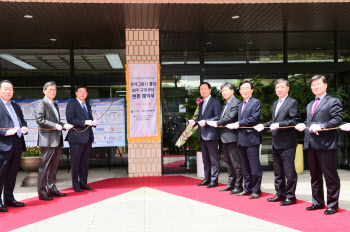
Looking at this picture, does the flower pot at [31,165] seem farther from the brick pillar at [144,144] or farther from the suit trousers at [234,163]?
the suit trousers at [234,163]

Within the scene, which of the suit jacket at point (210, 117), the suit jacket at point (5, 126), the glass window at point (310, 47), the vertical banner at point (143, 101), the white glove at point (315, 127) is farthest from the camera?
the glass window at point (310, 47)

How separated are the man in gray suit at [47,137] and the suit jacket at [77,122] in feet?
1.25

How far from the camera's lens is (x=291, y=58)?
7.43 metres

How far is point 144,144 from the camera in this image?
6.68 m

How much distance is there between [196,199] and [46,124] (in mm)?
2431

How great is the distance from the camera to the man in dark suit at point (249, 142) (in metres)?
4.49

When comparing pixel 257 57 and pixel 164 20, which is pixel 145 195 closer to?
pixel 164 20

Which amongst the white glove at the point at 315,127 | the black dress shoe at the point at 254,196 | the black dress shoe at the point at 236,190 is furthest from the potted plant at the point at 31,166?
the white glove at the point at 315,127

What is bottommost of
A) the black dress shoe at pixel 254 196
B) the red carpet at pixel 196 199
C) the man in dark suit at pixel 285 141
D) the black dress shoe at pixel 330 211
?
the red carpet at pixel 196 199

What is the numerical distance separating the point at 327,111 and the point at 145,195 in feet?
9.27

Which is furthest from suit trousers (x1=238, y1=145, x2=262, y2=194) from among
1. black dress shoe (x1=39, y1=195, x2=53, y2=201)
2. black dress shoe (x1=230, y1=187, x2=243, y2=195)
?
black dress shoe (x1=39, y1=195, x2=53, y2=201)

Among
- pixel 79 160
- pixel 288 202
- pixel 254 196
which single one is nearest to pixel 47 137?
pixel 79 160

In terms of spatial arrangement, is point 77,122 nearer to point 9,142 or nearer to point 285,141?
point 9,142

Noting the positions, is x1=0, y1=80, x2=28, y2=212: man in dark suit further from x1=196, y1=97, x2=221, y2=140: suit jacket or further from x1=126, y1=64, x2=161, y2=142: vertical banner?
x1=196, y1=97, x2=221, y2=140: suit jacket
